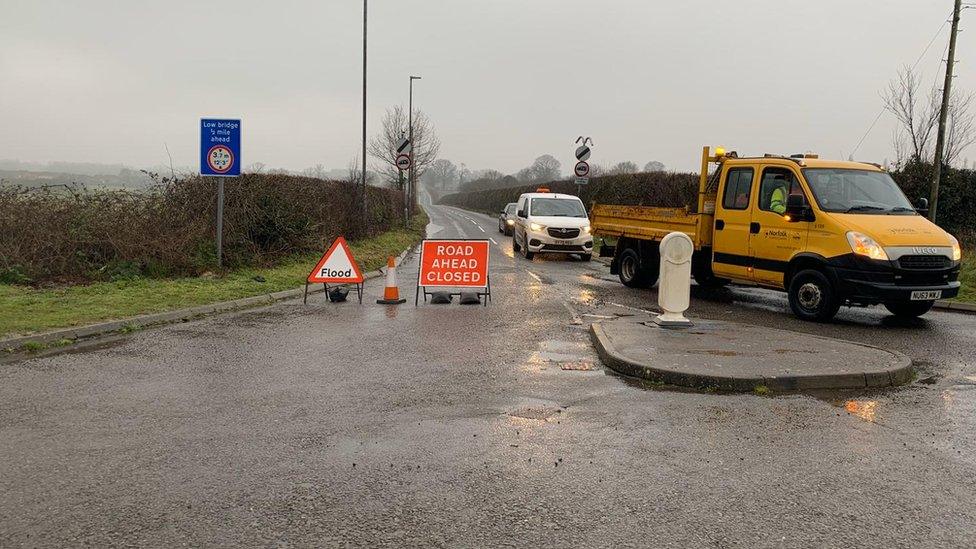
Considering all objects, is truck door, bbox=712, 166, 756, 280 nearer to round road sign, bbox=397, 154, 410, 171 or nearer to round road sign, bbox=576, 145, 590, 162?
round road sign, bbox=576, 145, 590, 162

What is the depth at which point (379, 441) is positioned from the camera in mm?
4754

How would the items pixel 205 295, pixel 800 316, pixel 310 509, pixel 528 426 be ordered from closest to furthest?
pixel 310 509 < pixel 528 426 < pixel 800 316 < pixel 205 295

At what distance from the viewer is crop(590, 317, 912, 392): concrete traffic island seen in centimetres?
631

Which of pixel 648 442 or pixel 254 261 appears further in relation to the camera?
pixel 254 261

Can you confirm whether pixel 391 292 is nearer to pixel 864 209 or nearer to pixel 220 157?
pixel 220 157

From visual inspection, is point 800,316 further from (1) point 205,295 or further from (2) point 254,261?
(2) point 254,261

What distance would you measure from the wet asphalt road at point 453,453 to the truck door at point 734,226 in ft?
11.7

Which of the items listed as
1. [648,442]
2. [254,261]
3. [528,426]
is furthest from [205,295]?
[648,442]

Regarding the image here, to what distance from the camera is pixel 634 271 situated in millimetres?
14133

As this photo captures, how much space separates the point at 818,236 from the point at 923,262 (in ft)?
4.46

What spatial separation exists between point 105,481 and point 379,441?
168 centimetres

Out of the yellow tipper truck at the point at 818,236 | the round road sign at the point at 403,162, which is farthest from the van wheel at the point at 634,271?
the round road sign at the point at 403,162

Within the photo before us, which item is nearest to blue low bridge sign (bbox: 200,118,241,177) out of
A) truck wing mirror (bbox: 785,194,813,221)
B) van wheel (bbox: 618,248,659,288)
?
van wheel (bbox: 618,248,659,288)

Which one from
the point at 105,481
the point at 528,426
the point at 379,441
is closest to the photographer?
the point at 105,481
